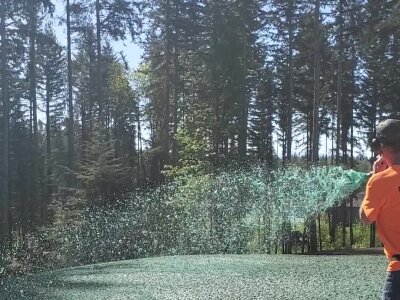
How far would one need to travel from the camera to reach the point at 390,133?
9.43ft

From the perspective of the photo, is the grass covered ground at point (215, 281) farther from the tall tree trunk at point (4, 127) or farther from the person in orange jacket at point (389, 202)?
the tall tree trunk at point (4, 127)

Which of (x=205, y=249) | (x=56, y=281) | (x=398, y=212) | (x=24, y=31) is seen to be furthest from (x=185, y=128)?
(x=398, y=212)

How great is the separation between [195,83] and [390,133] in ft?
86.3

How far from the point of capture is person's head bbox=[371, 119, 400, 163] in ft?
9.43

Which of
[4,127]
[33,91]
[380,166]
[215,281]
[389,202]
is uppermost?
[33,91]

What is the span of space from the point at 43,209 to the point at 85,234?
34.2ft

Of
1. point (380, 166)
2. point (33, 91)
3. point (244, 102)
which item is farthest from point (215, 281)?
point (33, 91)

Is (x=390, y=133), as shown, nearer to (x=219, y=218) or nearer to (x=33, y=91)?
(x=219, y=218)

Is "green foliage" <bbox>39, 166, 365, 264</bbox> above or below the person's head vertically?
below

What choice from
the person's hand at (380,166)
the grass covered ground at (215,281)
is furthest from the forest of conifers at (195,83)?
the person's hand at (380,166)

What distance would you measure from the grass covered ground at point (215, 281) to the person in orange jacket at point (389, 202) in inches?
166

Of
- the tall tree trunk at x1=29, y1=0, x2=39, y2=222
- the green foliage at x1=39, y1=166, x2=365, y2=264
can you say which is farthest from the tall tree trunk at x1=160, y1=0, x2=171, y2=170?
the green foliage at x1=39, y1=166, x2=365, y2=264

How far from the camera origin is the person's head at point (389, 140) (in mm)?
2875

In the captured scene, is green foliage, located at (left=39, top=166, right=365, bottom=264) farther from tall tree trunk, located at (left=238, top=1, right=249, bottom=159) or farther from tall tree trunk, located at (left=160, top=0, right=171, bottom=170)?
tall tree trunk, located at (left=160, top=0, right=171, bottom=170)
